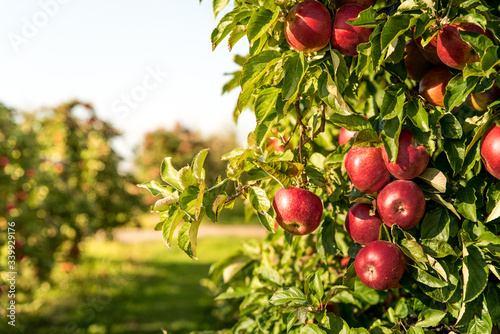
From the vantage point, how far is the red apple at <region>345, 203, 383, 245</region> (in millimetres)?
1104

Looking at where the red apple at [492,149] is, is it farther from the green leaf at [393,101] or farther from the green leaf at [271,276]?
the green leaf at [271,276]

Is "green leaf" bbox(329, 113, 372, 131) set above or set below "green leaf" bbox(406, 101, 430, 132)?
above

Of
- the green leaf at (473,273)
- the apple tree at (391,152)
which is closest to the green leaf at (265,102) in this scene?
the apple tree at (391,152)

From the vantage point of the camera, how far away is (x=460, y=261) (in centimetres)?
105

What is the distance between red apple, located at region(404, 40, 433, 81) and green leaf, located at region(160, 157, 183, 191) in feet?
2.31

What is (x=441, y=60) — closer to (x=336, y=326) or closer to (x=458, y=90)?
(x=458, y=90)

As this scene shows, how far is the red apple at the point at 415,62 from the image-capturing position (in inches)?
44.8

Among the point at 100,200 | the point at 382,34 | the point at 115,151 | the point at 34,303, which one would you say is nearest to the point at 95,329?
the point at 34,303

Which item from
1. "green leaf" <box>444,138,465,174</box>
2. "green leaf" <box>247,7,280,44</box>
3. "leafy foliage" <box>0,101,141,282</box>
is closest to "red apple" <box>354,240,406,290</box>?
"green leaf" <box>444,138,465,174</box>

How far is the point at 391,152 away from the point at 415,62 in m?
0.33

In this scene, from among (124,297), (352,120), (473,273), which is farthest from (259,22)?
(124,297)

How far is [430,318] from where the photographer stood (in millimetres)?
1094

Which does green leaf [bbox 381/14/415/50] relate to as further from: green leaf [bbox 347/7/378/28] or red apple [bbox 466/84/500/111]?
red apple [bbox 466/84/500/111]

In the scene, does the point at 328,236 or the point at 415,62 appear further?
the point at 328,236
